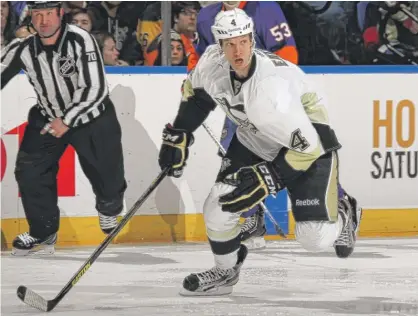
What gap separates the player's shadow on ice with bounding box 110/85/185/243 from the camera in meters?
6.98

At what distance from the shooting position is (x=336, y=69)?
725 cm

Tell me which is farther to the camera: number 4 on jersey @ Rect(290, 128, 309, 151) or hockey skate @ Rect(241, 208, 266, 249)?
hockey skate @ Rect(241, 208, 266, 249)

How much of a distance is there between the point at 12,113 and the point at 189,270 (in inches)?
56.7

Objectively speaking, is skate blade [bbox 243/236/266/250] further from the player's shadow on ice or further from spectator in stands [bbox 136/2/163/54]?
spectator in stands [bbox 136/2/163/54]

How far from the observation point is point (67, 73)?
21.5 feet

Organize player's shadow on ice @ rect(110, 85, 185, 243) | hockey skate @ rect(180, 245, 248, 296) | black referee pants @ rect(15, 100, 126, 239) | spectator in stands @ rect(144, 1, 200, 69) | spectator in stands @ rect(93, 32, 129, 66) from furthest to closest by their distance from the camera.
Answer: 1. spectator in stands @ rect(144, 1, 200, 69)
2. spectator in stands @ rect(93, 32, 129, 66)
3. player's shadow on ice @ rect(110, 85, 185, 243)
4. black referee pants @ rect(15, 100, 126, 239)
5. hockey skate @ rect(180, 245, 248, 296)

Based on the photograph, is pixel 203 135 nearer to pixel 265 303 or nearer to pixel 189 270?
pixel 189 270

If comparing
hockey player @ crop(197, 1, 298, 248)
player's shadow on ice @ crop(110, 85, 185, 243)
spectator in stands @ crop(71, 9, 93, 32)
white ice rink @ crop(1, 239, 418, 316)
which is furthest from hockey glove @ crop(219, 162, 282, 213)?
spectator in stands @ crop(71, 9, 93, 32)

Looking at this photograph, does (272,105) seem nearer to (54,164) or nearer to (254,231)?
(254,231)

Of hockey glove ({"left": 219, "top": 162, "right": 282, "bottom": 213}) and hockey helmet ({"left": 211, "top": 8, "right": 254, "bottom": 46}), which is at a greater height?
hockey helmet ({"left": 211, "top": 8, "right": 254, "bottom": 46})

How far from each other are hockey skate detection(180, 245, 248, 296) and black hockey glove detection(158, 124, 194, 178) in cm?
44

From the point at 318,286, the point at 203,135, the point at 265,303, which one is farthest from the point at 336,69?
the point at 265,303

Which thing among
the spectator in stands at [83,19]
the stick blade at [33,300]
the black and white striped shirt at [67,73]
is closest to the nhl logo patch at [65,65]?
the black and white striped shirt at [67,73]

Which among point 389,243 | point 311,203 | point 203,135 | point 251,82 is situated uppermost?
point 251,82
